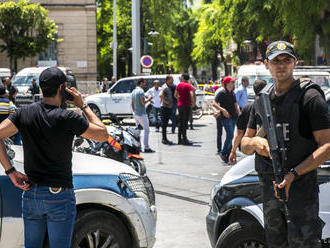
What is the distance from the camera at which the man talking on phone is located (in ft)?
13.8

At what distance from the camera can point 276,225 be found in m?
4.09

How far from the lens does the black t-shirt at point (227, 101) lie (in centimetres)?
1381

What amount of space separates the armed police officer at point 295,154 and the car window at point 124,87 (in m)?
20.5

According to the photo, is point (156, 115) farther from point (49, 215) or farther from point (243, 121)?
point (49, 215)

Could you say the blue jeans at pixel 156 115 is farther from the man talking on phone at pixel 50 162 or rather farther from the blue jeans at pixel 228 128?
the man talking on phone at pixel 50 162

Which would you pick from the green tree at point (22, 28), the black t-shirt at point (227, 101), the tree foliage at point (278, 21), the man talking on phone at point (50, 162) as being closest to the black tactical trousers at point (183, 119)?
the black t-shirt at point (227, 101)

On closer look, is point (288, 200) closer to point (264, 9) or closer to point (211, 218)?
point (211, 218)

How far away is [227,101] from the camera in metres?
13.8

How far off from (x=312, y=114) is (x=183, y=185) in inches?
281

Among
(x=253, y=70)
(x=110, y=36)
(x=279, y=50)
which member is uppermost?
(x=110, y=36)

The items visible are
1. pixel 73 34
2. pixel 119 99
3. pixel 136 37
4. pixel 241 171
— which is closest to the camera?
pixel 241 171

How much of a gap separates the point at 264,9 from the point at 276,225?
24.7 meters

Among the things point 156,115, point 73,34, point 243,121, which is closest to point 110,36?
point 73,34

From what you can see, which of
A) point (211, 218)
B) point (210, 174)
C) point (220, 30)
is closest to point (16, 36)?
point (220, 30)
